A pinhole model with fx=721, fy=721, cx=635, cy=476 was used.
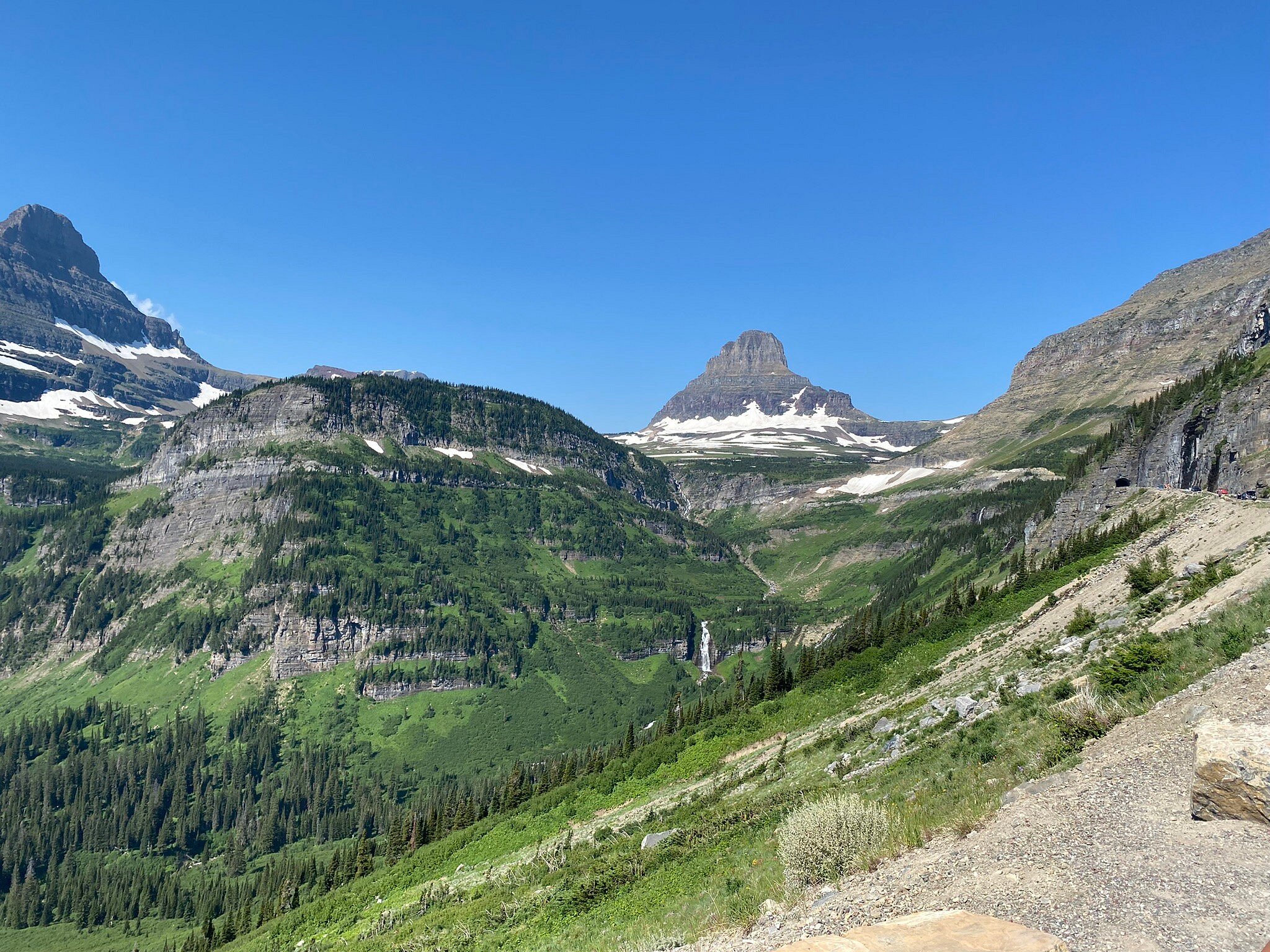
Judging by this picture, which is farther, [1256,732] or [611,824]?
[611,824]

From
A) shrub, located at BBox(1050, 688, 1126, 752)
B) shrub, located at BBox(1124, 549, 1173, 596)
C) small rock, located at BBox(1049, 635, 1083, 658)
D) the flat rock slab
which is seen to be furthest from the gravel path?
shrub, located at BBox(1124, 549, 1173, 596)

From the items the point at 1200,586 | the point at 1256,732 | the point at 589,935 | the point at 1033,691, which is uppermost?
the point at 1200,586

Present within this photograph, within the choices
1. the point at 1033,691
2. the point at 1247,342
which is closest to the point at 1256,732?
the point at 1033,691

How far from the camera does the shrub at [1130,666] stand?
2412cm

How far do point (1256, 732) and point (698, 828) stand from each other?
24395mm

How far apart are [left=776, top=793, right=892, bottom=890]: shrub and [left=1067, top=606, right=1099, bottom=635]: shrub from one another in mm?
27360

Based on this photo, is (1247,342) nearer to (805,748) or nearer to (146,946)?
(805,748)

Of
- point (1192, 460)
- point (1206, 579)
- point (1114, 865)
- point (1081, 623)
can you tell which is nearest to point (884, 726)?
point (1081, 623)

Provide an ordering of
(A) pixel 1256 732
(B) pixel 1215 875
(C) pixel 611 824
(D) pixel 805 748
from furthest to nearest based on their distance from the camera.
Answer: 1. (C) pixel 611 824
2. (D) pixel 805 748
3. (A) pixel 1256 732
4. (B) pixel 1215 875

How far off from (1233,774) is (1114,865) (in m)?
3.00

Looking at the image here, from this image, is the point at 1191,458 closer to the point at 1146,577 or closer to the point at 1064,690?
the point at 1146,577

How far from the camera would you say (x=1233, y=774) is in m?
14.6

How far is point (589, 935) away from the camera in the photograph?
25266 mm

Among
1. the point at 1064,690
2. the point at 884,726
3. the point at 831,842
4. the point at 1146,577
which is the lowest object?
the point at 884,726
